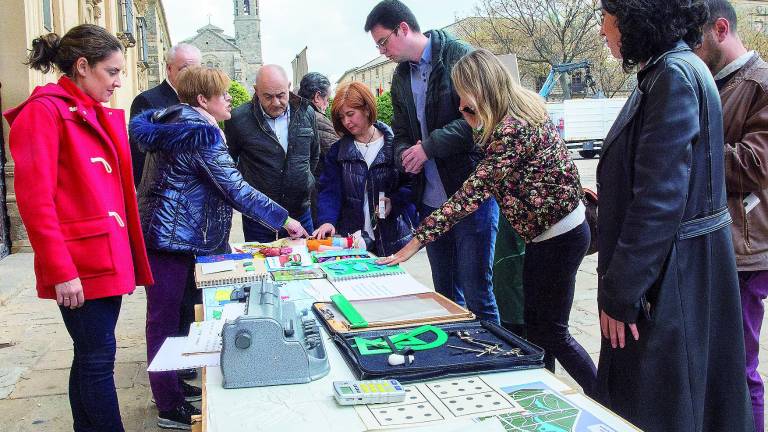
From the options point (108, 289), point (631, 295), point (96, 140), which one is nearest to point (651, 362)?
point (631, 295)

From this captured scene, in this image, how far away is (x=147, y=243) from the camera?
2873 millimetres

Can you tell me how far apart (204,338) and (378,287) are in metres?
0.77

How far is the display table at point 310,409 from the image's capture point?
1.36 meters

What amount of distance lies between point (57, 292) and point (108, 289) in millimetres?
181

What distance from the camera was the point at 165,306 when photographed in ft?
9.97

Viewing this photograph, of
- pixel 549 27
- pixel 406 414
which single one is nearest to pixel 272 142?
pixel 406 414

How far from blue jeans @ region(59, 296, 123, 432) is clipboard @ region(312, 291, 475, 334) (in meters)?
0.83

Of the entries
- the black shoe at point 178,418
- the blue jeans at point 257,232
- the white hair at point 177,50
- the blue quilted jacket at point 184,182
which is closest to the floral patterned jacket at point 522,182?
the blue quilted jacket at point 184,182

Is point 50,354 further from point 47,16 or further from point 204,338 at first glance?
point 47,16

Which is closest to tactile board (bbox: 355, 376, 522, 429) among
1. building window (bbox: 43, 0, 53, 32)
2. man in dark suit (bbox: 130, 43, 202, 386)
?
man in dark suit (bbox: 130, 43, 202, 386)

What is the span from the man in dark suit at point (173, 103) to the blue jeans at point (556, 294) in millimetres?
1692

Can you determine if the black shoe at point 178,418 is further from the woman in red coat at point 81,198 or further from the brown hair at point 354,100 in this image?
the brown hair at point 354,100

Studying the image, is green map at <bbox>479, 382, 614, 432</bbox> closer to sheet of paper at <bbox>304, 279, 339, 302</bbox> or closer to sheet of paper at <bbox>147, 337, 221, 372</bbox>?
sheet of paper at <bbox>147, 337, 221, 372</bbox>

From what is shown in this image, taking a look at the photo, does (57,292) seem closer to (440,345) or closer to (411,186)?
(440,345)
